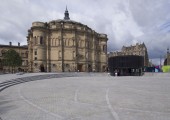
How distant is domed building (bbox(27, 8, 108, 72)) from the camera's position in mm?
69938

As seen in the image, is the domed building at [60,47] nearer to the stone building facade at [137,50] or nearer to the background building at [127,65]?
the background building at [127,65]

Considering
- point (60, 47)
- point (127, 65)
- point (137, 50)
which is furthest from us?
point (137, 50)

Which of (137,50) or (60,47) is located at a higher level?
(137,50)

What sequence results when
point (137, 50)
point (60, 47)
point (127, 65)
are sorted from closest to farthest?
1. point (127, 65)
2. point (60, 47)
3. point (137, 50)

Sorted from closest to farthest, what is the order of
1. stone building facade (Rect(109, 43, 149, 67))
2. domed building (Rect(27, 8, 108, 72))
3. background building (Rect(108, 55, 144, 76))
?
background building (Rect(108, 55, 144, 76))
domed building (Rect(27, 8, 108, 72))
stone building facade (Rect(109, 43, 149, 67))

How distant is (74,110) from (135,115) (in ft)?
10.8

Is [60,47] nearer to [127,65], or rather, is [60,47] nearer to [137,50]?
[127,65]

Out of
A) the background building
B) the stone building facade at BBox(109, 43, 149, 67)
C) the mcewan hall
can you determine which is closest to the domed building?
the mcewan hall

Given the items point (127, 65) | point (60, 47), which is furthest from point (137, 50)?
point (127, 65)

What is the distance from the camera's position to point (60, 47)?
7156 centimetres

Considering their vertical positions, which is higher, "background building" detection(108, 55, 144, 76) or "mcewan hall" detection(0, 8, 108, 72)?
"mcewan hall" detection(0, 8, 108, 72)

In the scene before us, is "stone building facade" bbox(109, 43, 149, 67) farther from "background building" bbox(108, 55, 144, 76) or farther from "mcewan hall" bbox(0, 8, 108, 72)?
"background building" bbox(108, 55, 144, 76)

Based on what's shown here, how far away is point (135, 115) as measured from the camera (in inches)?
384

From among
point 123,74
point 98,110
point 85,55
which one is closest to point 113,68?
point 123,74
